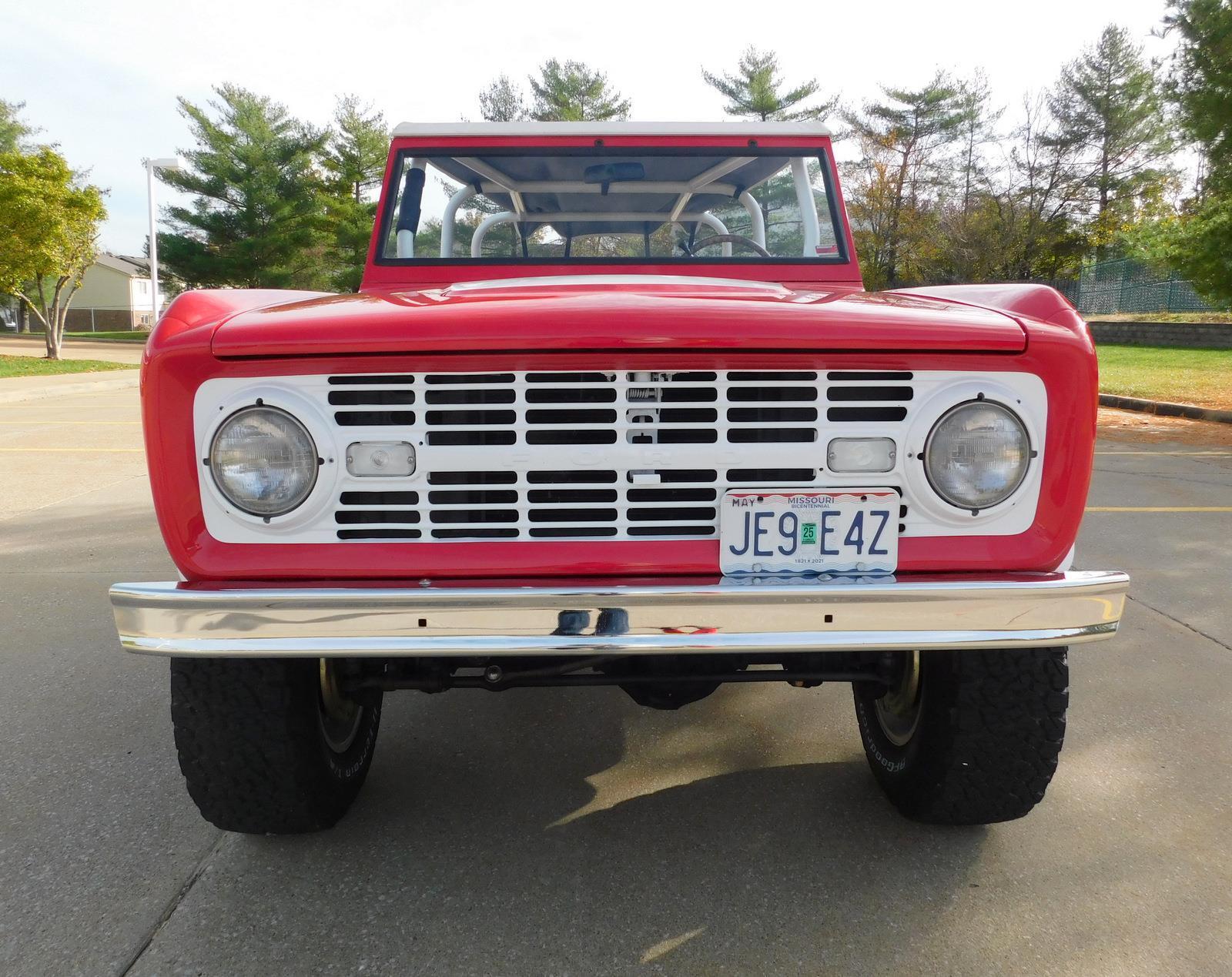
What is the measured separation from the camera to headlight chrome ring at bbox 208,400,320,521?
1.74 m

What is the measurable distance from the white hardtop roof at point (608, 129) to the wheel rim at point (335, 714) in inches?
75.4

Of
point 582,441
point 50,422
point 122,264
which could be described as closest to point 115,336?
point 122,264

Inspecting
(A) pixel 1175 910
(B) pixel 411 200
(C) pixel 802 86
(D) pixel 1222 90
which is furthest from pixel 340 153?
(A) pixel 1175 910

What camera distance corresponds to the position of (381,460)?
1741 mm

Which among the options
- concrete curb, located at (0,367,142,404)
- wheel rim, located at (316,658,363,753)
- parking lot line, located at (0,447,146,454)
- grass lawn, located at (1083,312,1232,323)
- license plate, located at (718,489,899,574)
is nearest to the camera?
license plate, located at (718,489,899,574)

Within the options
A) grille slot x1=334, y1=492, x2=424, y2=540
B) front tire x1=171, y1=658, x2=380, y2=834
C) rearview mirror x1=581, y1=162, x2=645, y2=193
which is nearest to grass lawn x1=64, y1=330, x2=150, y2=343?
rearview mirror x1=581, y1=162, x2=645, y2=193

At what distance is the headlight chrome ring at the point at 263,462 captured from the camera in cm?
174

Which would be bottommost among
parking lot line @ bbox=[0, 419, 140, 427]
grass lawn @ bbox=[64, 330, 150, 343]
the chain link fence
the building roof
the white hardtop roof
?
parking lot line @ bbox=[0, 419, 140, 427]

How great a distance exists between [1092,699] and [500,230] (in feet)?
8.40

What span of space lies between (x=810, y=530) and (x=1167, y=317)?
27.0 metres

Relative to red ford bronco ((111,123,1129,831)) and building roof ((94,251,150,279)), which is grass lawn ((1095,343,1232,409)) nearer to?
red ford bronco ((111,123,1129,831))

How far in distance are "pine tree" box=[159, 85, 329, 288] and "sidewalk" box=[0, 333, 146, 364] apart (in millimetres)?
4737

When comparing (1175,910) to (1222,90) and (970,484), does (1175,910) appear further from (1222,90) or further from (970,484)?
(1222,90)

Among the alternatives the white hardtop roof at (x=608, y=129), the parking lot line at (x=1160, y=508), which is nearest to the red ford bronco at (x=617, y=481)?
the white hardtop roof at (x=608, y=129)
